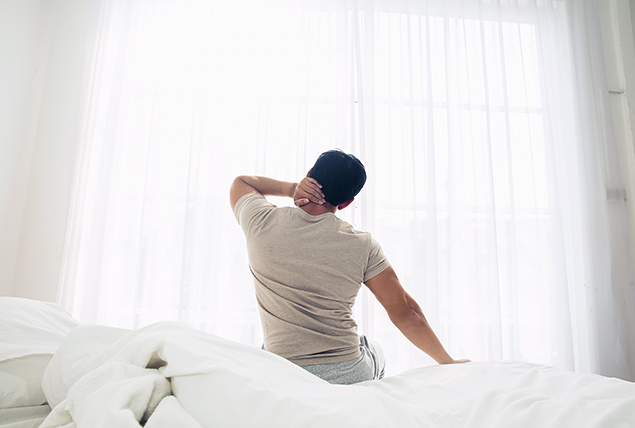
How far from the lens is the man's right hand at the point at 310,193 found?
3.76 feet

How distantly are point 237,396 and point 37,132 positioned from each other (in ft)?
7.68

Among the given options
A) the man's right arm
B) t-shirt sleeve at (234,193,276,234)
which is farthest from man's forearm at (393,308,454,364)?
t-shirt sleeve at (234,193,276,234)

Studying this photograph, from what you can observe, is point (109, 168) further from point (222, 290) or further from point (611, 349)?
point (611, 349)

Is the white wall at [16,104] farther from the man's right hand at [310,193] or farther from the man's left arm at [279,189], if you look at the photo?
the man's right hand at [310,193]

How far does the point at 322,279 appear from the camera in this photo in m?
1.05

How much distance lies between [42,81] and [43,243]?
96cm

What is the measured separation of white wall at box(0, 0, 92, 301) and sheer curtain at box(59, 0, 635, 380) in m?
0.14

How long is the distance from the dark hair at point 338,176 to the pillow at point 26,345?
0.80m

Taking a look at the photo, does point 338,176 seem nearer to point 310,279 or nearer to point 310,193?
point 310,193

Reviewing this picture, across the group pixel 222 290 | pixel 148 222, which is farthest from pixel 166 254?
pixel 222 290

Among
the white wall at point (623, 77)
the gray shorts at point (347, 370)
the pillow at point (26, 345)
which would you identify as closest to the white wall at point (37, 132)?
the pillow at point (26, 345)

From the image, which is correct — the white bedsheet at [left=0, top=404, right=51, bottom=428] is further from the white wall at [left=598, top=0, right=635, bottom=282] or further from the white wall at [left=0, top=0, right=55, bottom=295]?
the white wall at [left=598, top=0, right=635, bottom=282]

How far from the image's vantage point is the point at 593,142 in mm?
2266

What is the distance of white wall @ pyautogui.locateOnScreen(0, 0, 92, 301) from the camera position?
192 cm
